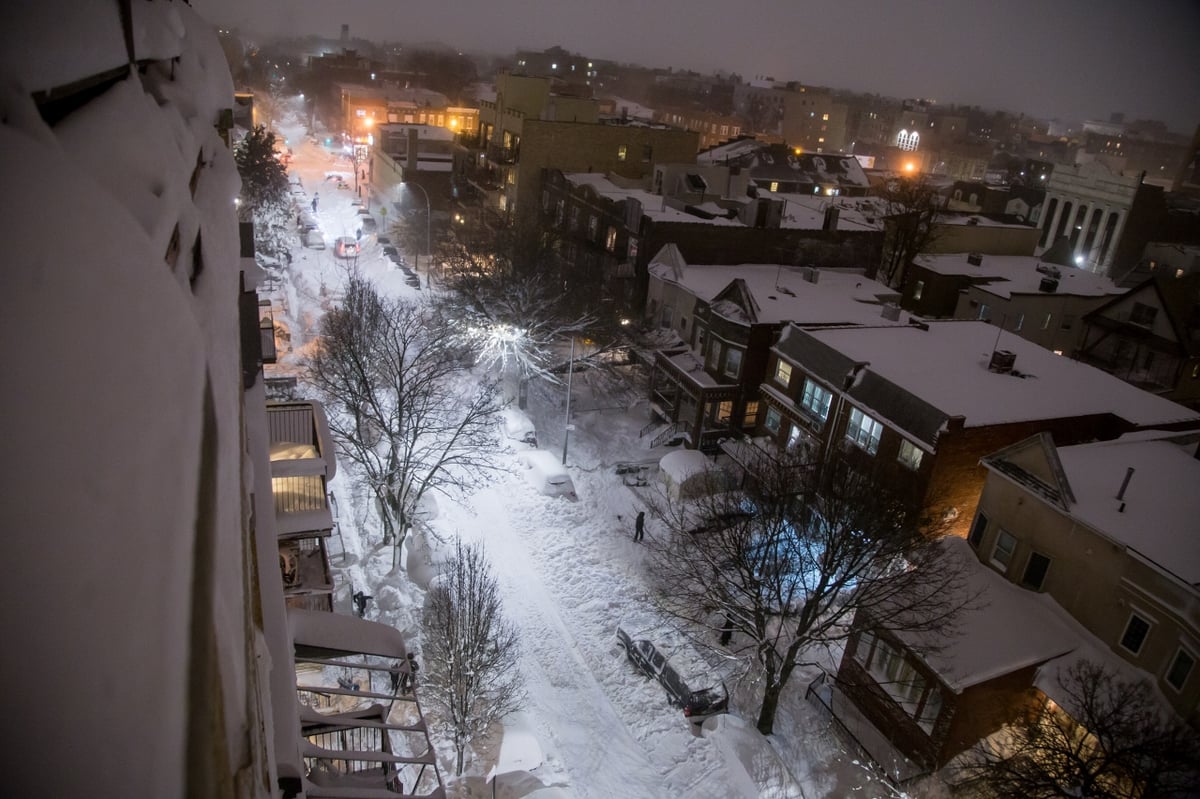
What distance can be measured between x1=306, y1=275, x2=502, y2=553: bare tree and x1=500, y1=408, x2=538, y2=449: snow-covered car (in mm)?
508

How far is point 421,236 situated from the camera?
43594 millimetres

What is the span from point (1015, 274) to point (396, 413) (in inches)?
1300

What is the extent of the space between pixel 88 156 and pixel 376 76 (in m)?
118

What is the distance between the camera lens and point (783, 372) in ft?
78.6

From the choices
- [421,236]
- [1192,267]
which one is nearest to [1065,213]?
[1192,267]

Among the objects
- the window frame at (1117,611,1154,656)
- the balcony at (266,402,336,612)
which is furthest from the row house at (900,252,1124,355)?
the balcony at (266,402,336,612)

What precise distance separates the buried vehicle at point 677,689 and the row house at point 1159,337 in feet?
84.1

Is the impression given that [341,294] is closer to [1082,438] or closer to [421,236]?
[421,236]

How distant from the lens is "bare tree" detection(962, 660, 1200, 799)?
1121 cm

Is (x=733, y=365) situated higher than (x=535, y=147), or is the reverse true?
(x=535, y=147)

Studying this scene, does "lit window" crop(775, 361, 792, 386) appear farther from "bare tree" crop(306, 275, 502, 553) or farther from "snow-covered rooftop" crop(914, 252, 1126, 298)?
"snow-covered rooftop" crop(914, 252, 1126, 298)

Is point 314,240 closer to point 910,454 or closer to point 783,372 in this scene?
point 783,372

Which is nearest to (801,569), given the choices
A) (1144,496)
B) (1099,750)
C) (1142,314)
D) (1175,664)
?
(1099,750)

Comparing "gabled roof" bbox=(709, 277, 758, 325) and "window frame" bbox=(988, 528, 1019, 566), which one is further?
"gabled roof" bbox=(709, 277, 758, 325)
